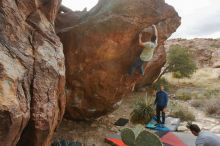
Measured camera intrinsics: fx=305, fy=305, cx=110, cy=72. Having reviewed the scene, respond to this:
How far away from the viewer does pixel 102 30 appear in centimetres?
1083

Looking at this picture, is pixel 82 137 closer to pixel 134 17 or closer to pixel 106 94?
pixel 106 94

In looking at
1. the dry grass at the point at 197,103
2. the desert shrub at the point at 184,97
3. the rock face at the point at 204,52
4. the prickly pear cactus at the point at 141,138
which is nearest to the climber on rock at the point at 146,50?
the prickly pear cactus at the point at 141,138

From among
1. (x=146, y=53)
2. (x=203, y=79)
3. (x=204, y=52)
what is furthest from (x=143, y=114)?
(x=204, y=52)

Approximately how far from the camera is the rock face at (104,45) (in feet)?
35.7

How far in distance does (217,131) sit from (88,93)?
5.83 meters

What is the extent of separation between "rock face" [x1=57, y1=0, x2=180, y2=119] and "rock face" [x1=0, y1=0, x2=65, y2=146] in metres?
2.65

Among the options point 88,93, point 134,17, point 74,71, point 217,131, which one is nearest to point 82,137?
point 88,93

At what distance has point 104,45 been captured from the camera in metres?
11.0

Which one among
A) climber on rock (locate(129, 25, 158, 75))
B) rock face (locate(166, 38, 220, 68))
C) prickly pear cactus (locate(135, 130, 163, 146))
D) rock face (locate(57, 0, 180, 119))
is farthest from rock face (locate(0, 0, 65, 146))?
rock face (locate(166, 38, 220, 68))

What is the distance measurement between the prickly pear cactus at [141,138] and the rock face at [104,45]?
3.26 metres

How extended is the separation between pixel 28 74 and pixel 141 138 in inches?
140

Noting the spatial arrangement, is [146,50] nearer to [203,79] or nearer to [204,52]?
[203,79]

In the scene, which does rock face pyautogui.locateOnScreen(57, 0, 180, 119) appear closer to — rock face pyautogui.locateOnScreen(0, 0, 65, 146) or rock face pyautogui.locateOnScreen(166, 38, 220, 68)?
rock face pyautogui.locateOnScreen(0, 0, 65, 146)

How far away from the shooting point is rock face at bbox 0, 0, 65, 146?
5.21m
